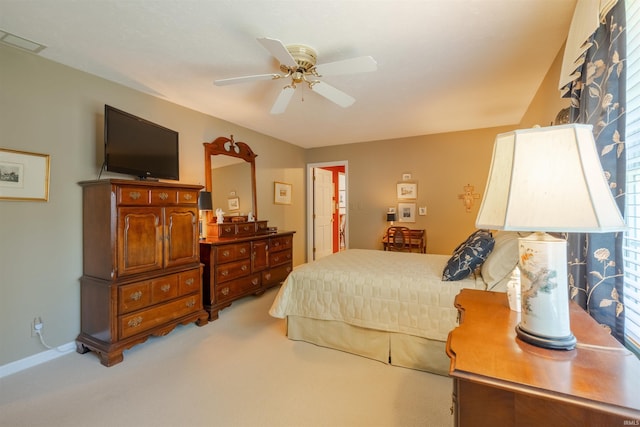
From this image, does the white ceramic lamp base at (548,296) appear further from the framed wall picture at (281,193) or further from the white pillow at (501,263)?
the framed wall picture at (281,193)

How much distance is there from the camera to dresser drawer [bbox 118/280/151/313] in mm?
2307

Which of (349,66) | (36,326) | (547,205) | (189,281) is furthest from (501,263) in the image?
(36,326)

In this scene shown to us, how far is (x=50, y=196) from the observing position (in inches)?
92.7

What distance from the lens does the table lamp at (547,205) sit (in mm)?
800

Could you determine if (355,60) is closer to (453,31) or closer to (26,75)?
(453,31)

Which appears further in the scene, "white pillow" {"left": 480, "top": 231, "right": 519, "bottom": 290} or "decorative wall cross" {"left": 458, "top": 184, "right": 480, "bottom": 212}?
"decorative wall cross" {"left": 458, "top": 184, "right": 480, "bottom": 212}

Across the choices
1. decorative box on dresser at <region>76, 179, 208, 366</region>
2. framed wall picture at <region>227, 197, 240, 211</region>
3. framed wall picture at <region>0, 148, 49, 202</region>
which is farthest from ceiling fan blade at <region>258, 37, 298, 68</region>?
framed wall picture at <region>227, 197, 240, 211</region>

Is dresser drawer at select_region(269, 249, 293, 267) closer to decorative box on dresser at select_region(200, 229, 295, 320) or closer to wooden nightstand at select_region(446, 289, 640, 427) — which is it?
decorative box on dresser at select_region(200, 229, 295, 320)

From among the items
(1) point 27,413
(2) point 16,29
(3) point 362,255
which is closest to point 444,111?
(3) point 362,255

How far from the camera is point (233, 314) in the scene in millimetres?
3307

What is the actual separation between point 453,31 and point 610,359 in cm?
209

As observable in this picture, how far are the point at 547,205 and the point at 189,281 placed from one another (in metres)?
2.96

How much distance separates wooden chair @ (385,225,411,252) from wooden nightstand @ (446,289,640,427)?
3851mm

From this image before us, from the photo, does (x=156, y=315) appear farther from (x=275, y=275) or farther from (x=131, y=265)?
(x=275, y=275)
